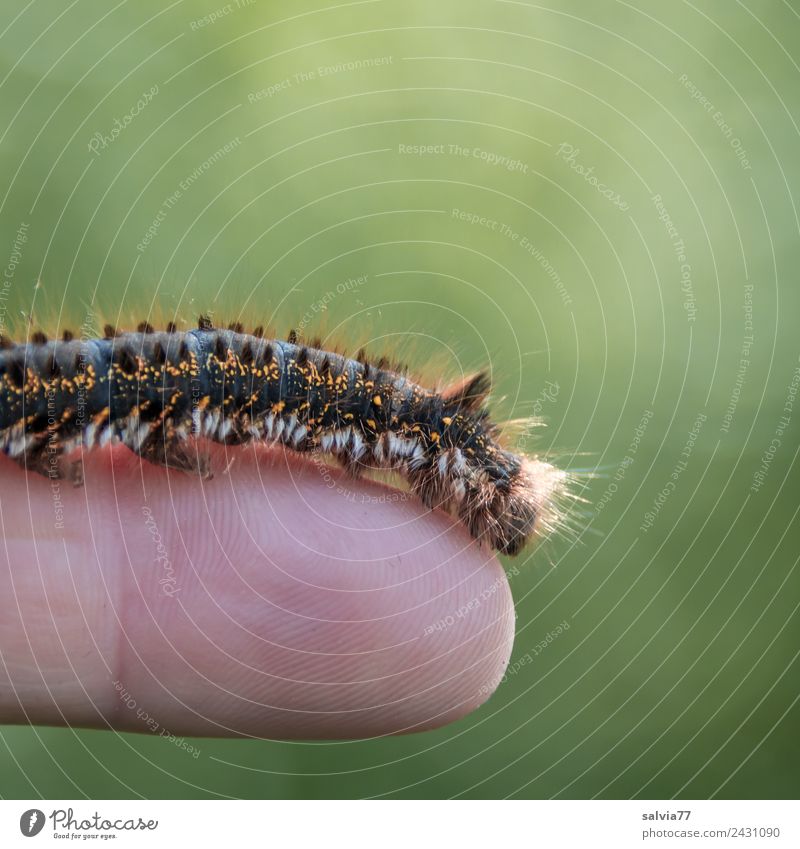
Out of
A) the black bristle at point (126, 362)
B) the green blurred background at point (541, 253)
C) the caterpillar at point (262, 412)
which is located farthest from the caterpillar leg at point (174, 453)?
the green blurred background at point (541, 253)

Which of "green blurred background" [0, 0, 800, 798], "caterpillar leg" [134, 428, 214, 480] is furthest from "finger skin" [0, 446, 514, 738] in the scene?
"green blurred background" [0, 0, 800, 798]

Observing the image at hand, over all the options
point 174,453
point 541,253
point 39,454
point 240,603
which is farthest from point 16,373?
point 541,253

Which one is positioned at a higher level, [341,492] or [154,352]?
[154,352]

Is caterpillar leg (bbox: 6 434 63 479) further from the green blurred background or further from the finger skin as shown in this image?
the green blurred background

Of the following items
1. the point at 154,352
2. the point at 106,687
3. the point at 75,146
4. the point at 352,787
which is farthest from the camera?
the point at 75,146

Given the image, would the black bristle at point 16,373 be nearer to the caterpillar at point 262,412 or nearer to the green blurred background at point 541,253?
the caterpillar at point 262,412

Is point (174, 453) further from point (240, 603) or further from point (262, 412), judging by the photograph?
point (240, 603)
